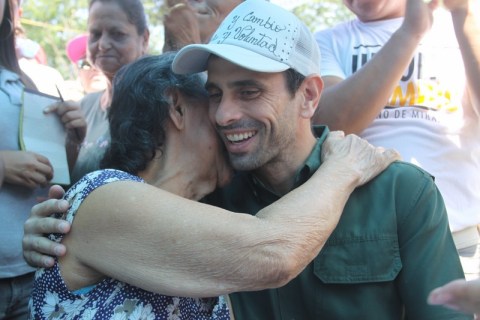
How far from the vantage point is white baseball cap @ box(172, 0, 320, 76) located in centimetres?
207

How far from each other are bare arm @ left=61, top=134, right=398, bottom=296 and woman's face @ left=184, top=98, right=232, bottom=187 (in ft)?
1.32

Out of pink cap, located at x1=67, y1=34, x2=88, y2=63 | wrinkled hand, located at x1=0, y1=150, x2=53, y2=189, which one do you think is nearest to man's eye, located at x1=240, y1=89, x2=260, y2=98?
wrinkled hand, located at x1=0, y1=150, x2=53, y2=189

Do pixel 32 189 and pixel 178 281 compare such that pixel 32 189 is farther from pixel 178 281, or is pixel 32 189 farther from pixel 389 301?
pixel 389 301

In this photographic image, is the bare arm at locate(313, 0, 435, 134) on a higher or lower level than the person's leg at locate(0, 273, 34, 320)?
higher

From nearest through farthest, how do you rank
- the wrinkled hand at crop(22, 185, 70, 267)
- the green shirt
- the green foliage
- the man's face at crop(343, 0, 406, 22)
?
1. the wrinkled hand at crop(22, 185, 70, 267)
2. the green shirt
3. the man's face at crop(343, 0, 406, 22)
4. the green foliage

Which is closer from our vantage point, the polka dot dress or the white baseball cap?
the polka dot dress

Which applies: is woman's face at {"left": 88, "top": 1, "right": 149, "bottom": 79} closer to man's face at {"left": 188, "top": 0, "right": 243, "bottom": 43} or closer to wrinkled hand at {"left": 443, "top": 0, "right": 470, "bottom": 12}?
man's face at {"left": 188, "top": 0, "right": 243, "bottom": 43}

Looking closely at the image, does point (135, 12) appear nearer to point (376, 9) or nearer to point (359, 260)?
point (376, 9)

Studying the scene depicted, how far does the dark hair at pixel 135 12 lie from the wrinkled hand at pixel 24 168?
1528mm

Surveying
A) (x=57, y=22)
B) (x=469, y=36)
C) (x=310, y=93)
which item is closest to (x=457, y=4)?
(x=469, y=36)

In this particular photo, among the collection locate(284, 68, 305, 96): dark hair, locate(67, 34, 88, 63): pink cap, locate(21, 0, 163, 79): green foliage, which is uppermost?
locate(284, 68, 305, 96): dark hair

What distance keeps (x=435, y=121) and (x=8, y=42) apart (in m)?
2.03

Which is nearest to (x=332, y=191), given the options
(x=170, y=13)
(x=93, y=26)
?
(x=170, y=13)

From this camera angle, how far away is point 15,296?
251 cm
